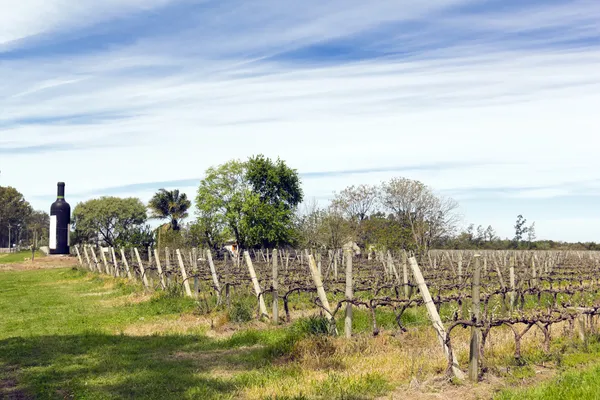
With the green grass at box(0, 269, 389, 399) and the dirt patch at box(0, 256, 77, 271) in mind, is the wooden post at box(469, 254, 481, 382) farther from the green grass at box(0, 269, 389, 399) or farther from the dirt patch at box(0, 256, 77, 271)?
the dirt patch at box(0, 256, 77, 271)

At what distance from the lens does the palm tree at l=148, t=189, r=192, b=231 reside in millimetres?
62656

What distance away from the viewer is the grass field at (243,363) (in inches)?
309

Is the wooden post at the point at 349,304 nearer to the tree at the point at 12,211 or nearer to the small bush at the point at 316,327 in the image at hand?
the small bush at the point at 316,327

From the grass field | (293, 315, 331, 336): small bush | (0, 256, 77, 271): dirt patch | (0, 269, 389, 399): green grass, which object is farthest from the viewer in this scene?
(0, 256, 77, 271): dirt patch

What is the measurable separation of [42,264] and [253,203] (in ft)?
60.3

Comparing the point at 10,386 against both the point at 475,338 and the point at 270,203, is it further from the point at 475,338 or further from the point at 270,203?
the point at 270,203

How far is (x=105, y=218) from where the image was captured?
73375 millimetres

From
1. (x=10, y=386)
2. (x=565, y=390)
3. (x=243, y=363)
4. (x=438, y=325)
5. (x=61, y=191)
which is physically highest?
(x=61, y=191)

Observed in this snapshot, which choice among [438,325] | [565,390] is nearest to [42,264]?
[438,325]

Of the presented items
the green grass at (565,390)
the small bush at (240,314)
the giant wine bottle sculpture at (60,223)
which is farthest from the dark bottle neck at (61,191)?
the green grass at (565,390)

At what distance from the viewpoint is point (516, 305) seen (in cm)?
1712

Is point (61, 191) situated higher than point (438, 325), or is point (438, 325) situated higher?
point (61, 191)

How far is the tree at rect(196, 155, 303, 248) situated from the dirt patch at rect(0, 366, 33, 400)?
41.9 meters

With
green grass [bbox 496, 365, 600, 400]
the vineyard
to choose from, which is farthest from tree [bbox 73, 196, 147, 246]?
green grass [bbox 496, 365, 600, 400]
